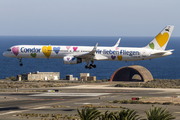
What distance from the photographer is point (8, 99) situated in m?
69.2

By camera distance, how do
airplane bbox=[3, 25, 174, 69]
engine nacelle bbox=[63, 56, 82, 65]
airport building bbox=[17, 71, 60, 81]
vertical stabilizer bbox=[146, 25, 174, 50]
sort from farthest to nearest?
airport building bbox=[17, 71, 60, 81] < vertical stabilizer bbox=[146, 25, 174, 50] < engine nacelle bbox=[63, 56, 82, 65] < airplane bbox=[3, 25, 174, 69]

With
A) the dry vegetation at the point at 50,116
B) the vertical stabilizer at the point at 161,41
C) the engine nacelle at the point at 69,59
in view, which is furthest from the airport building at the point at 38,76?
the dry vegetation at the point at 50,116

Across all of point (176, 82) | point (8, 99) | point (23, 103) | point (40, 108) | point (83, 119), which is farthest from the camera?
point (176, 82)

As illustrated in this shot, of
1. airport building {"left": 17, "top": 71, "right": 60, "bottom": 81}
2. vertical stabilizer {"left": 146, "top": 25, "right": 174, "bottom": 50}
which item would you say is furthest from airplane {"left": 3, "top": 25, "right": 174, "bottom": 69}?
airport building {"left": 17, "top": 71, "right": 60, "bottom": 81}

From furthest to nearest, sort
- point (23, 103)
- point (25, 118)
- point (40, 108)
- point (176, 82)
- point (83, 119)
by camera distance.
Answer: point (176, 82) → point (23, 103) → point (40, 108) → point (25, 118) → point (83, 119)

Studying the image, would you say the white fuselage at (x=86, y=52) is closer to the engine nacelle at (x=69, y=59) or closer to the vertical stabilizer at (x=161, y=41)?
the engine nacelle at (x=69, y=59)

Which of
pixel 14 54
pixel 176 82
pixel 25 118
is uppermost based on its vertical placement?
pixel 14 54

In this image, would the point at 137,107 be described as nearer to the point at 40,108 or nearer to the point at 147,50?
the point at 40,108

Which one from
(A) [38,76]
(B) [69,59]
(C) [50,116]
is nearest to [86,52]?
(B) [69,59]

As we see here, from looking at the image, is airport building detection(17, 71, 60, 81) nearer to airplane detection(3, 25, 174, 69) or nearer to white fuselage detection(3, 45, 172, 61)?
airplane detection(3, 25, 174, 69)

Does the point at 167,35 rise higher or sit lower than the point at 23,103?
higher

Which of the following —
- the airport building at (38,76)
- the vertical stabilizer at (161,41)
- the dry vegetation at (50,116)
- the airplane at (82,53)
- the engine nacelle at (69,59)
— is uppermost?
the vertical stabilizer at (161,41)

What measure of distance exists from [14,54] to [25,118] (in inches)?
1487

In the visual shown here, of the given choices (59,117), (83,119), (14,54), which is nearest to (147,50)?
(14,54)
